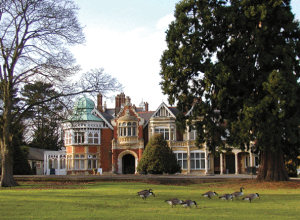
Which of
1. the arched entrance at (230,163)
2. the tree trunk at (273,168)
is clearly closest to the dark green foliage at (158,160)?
the arched entrance at (230,163)

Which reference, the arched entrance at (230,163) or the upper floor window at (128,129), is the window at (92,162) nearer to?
the upper floor window at (128,129)

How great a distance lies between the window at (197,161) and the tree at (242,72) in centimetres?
2273

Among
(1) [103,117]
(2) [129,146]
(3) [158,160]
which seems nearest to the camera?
(3) [158,160]

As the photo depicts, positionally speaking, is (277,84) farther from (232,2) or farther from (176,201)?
(176,201)

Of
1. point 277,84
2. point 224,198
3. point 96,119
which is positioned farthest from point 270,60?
point 96,119

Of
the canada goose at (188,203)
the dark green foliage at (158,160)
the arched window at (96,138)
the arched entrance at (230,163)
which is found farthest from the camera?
the arched window at (96,138)

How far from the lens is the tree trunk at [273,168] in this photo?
3016 cm

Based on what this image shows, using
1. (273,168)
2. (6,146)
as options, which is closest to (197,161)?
(273,168)

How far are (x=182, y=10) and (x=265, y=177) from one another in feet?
43.5

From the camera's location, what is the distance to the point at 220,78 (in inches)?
1074

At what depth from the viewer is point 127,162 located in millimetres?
58062

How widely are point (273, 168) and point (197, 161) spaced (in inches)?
966

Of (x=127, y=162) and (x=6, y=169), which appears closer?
(x=6, y=169)

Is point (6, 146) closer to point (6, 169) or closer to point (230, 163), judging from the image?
point (6, 169)
